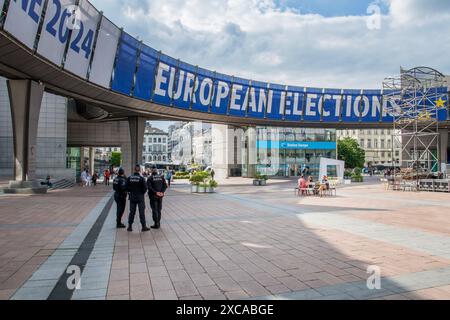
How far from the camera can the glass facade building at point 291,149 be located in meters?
49.5

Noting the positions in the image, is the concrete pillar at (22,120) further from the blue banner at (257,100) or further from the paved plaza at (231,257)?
the blue banner at (257,100)

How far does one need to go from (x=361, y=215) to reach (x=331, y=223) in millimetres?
2292

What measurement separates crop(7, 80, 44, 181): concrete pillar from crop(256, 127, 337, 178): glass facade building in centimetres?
3484

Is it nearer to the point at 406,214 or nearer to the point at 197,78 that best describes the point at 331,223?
the point at 406,214

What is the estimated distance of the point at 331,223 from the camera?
32.6ft

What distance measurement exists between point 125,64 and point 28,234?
15.9 metres

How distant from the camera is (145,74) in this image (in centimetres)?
2334

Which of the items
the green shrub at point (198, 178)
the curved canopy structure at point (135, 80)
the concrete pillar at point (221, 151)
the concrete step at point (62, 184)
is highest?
the curved canopy structure at point (135, 80)

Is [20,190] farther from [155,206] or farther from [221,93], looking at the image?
[221,93]

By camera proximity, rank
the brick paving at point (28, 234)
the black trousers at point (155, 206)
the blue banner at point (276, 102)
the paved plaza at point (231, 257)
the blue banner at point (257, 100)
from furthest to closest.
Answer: the blue banner at point (276, 102) → the blue banner at point (257, 100) → the black trousers at point (155, 206) → the brick paving at point (28, 234) → the paved plaza at point (231, 257)

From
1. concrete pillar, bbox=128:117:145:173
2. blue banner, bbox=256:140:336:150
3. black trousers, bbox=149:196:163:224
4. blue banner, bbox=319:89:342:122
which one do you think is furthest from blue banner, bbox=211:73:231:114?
blue banner, bbox=256:140:336:150

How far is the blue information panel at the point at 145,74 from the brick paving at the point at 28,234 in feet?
37.9

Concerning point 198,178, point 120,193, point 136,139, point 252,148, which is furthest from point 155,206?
point 252,148

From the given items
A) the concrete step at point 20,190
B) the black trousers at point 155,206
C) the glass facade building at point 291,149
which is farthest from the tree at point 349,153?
the black trousers at point 155,206
